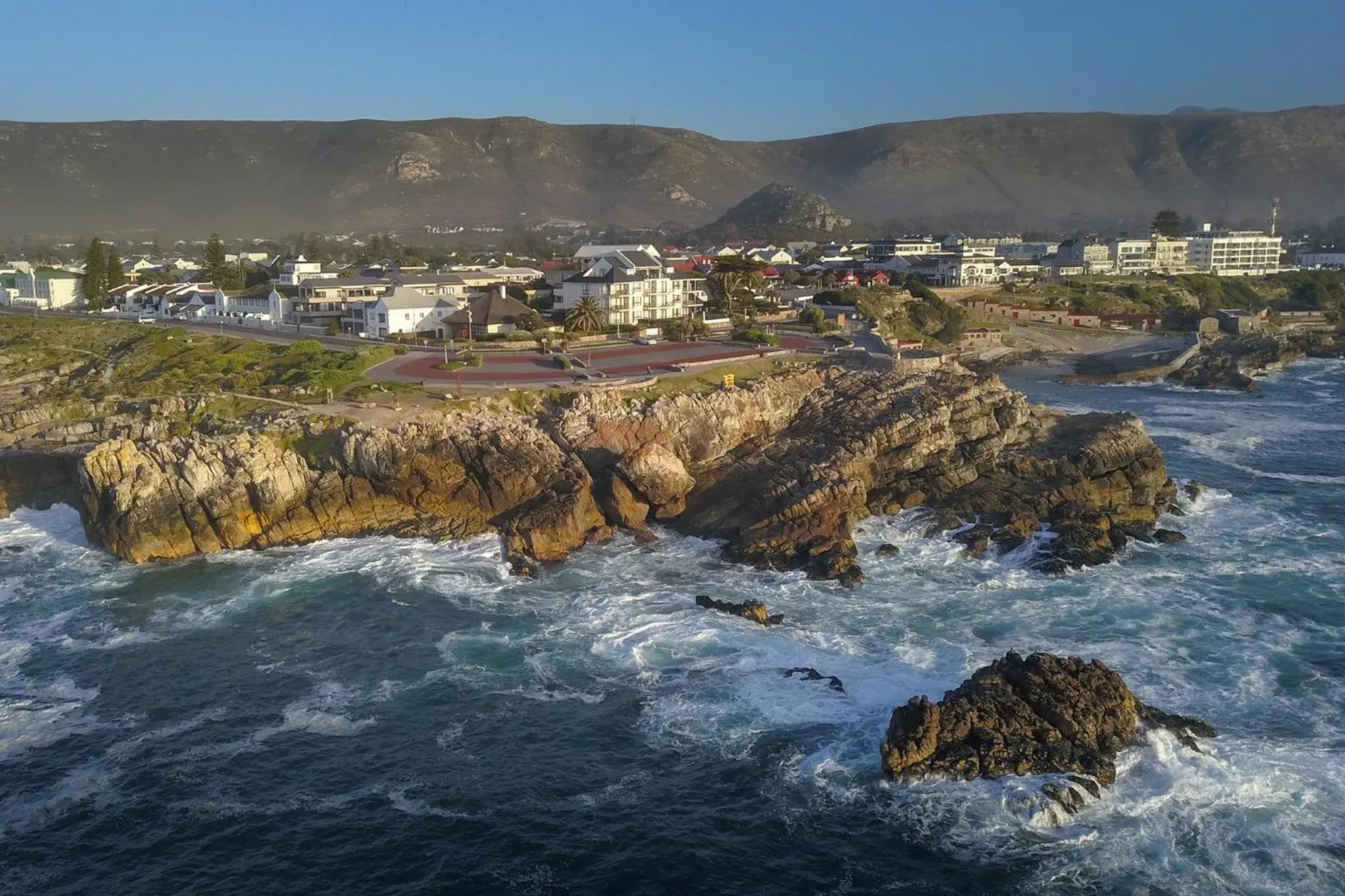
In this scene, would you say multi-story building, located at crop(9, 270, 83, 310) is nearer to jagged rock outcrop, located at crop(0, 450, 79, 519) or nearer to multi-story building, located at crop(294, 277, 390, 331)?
multi-story building, located at crop(294, 277, 390, 331)

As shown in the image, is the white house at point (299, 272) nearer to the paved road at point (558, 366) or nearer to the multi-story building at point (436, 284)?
the multi-story building at point (436, 284)

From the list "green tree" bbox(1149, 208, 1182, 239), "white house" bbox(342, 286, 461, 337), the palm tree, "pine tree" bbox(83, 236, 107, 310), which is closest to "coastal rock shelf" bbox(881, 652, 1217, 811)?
the palm tree

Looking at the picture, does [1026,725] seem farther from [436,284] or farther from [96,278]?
[96,278]

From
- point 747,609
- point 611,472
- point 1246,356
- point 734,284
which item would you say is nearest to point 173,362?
point 611,472

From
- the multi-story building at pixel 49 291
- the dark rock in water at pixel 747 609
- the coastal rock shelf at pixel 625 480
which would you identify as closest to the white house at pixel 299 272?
the multi-story building at pixel 49 291

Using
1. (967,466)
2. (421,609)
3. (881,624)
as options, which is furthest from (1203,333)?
(421,609)

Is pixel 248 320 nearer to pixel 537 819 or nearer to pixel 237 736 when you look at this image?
pixel 237 736

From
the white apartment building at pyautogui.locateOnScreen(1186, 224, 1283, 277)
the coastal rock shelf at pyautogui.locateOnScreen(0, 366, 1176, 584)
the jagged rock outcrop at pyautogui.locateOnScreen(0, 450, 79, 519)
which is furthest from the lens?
the white apartment building at pyautogui.locateOnScreen(1186, 224, 1283, 277)
